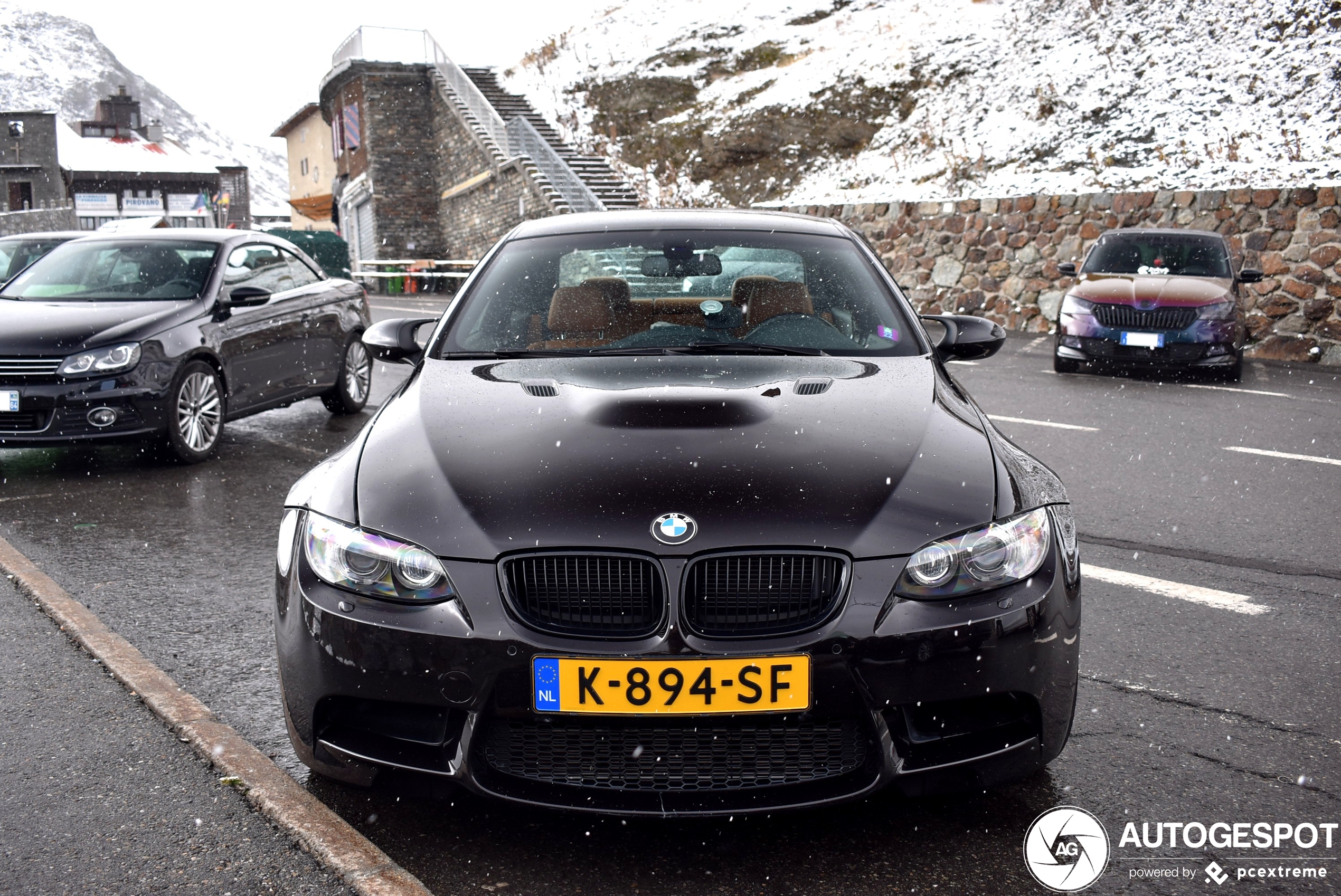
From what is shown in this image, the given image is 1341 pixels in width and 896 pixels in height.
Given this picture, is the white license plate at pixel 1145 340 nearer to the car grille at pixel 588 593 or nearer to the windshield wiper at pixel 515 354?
the windshield wiper at pixel 515 354

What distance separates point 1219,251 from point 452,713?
1341 cm

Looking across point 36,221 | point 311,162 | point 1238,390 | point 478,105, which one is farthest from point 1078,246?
point 311,162

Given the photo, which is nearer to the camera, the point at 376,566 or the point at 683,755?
the point at 683,755

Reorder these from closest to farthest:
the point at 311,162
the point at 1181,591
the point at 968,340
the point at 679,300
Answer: the point at 968,340 < the point at 679,300 < the point at 1181,591 < the point at 311,162

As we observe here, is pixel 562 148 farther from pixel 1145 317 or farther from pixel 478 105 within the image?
pixel 1145 317

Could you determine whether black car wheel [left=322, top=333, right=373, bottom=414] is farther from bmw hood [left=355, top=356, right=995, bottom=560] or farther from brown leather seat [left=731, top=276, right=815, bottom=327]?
bmw hood [left=355, top=356, right=995, bottom=560]

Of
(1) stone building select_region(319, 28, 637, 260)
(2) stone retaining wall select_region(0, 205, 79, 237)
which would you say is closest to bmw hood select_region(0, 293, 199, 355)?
(1) stone building select_region(319, 28, 637, 260)

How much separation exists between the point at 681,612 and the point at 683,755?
0.30 m

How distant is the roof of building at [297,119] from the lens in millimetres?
58938

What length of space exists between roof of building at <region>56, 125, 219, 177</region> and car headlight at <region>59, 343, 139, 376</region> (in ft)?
231

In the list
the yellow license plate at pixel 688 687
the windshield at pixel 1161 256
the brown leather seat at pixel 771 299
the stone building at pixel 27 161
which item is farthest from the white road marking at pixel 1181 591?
the stone building at pixel 27 161

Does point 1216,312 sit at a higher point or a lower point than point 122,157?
lower

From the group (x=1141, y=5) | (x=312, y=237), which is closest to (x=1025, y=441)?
(x=1141, y=5)

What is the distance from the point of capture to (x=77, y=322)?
7.70 m
